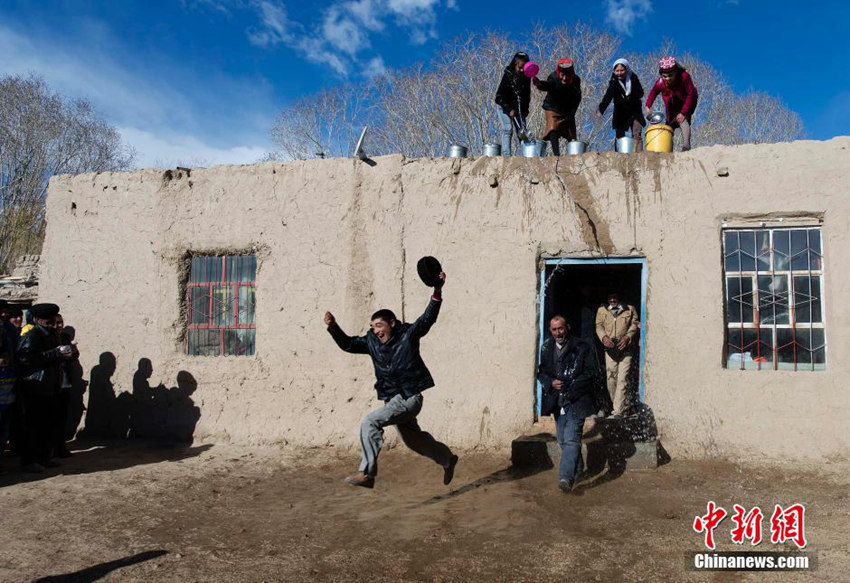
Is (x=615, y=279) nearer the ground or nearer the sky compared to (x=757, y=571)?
nearer the sky

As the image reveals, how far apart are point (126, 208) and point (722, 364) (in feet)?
22.7

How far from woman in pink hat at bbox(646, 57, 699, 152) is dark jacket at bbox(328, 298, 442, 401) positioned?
3896 mm

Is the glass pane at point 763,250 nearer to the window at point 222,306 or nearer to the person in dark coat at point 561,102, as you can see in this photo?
the person in dark coat at point 561,102

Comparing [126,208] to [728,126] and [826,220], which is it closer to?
[826,220]

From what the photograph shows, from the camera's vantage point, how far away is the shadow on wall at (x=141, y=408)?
782 centimetres

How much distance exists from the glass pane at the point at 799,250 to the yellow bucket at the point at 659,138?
1499mm

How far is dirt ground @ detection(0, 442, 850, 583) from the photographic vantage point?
4027 millimetres

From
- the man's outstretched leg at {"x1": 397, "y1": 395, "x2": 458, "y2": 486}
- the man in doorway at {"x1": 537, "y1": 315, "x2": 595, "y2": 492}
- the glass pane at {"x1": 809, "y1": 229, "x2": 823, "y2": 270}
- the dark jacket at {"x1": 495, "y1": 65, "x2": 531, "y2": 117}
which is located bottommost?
the man's outstretched leg at {"x1": 397, "y1": 395, "x2": 458, "y2": 486}

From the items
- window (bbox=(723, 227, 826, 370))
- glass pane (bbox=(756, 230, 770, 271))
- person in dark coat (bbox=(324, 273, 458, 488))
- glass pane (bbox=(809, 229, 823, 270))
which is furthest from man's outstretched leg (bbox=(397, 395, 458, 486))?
glass pane (bbox=(809, 229, 823, 270))

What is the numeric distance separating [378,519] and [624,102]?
5.62 meters

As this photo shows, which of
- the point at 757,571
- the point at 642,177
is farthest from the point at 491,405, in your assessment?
the point at 757,571

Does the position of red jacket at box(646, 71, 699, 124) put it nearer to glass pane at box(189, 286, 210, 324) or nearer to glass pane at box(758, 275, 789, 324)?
glass pane at box(758, 275, 789, 324)

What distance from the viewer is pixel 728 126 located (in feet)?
69.3

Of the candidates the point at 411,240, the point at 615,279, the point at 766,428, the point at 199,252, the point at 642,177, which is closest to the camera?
the point at 766,428
